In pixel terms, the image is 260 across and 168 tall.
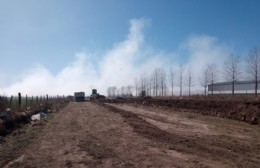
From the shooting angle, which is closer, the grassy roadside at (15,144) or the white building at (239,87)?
the grassy roadside at (15,144)

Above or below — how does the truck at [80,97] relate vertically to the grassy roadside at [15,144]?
above

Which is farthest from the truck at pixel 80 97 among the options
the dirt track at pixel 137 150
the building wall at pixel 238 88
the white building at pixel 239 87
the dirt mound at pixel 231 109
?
the dirt track at pixel 137 150

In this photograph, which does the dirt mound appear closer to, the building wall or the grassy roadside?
the grassy roadside

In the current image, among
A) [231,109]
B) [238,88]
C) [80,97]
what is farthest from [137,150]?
[238,88]

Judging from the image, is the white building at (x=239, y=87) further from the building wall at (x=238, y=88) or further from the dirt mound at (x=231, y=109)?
the dirt mound at (x=231, y=109)

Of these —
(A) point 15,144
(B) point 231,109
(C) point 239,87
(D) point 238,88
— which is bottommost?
(A) point 15,144

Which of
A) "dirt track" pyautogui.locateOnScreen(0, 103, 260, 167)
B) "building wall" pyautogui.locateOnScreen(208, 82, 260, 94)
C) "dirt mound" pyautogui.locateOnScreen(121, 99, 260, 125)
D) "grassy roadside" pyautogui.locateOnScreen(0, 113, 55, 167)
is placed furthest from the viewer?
"building wall" pyautogui.locateOnScreen(208, 82, 260, 94)

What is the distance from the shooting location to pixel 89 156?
1191 centimetres

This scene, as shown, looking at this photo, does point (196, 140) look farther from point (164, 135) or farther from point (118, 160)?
point (118, 160)

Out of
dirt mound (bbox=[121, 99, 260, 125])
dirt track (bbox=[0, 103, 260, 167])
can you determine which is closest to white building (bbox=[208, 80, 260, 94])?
dirt mound (bbox=[121, 99, 260, 125])

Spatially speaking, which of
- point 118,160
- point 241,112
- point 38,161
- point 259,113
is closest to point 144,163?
point 118,160

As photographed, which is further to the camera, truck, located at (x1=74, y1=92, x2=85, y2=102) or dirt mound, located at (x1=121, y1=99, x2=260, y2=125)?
truck, located at (x1=74, y1=92, x2=85, y2=102)

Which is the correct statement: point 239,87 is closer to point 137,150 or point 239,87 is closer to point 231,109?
point 231,109

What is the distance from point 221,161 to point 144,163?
2500 mm
